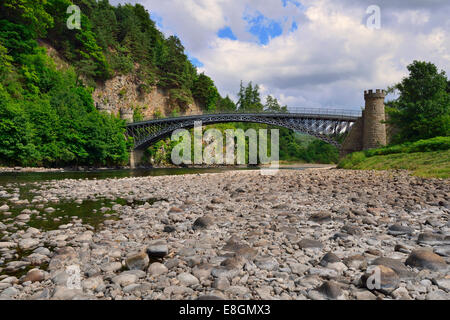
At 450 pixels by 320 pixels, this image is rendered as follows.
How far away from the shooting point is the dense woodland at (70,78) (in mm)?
26828

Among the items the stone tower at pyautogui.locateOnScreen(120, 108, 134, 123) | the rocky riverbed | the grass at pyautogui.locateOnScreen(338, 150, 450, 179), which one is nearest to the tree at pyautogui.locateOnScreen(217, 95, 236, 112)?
the stone tower at pyautogui.locateOnScreen(120, 108, 134, 123)

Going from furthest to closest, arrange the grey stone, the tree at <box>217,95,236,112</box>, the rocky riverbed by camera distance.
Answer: the tree at <box>217,95,236,112</box>
the grey stone
the rocky riverbed

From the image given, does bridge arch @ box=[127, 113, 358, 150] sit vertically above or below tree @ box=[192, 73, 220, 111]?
below

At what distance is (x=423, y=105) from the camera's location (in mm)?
21953

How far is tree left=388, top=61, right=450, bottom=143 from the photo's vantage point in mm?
21156

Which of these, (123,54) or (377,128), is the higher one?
(123,54)

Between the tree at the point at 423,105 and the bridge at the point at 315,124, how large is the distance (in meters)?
4.78

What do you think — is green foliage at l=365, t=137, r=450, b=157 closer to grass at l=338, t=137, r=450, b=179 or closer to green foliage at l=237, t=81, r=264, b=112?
grass at l=338, t=137, r=450, b=179

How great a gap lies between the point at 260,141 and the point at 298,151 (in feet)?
49.2

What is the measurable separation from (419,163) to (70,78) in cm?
4517

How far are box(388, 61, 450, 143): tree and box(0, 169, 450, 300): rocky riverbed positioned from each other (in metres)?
19.6

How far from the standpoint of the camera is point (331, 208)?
607 centimetres
